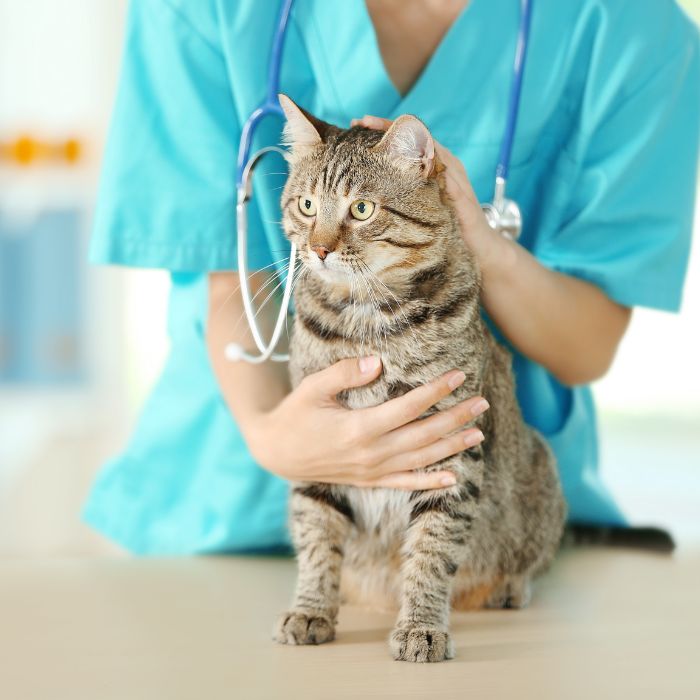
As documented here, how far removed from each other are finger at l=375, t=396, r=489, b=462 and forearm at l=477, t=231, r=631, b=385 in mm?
171

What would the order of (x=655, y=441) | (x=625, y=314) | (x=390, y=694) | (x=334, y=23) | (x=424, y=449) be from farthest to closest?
(x=655, y=441)
(x=625, y=314)
(x=334, y=23)
(x=424, y=449)
(x=390, y=694)

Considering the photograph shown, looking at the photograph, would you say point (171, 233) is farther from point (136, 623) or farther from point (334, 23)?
point (136, 623)

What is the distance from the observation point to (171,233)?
118 cm

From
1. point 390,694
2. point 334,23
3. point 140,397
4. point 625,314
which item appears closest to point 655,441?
point 140,397

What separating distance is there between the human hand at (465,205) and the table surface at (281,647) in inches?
15.3

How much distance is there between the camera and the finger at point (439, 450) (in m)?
0.96

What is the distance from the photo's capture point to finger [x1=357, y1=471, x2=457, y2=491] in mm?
962

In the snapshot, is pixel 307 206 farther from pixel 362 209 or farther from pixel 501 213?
pixel 501 213

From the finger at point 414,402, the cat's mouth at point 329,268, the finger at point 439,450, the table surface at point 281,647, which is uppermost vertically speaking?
Result: the cat's mouth at point 329,268

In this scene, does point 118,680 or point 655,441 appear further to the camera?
point 655,441

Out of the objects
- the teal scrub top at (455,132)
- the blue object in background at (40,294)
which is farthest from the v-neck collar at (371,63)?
the blue object in background at (40,294)

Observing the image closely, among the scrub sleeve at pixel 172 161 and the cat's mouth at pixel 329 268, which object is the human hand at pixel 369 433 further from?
the scrub sleeve at pixel 172 161

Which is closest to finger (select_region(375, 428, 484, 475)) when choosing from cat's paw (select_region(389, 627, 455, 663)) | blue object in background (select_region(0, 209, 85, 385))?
cat's paw (select_region(389, 627, 455, 663))

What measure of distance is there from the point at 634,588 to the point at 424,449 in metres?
0.37
